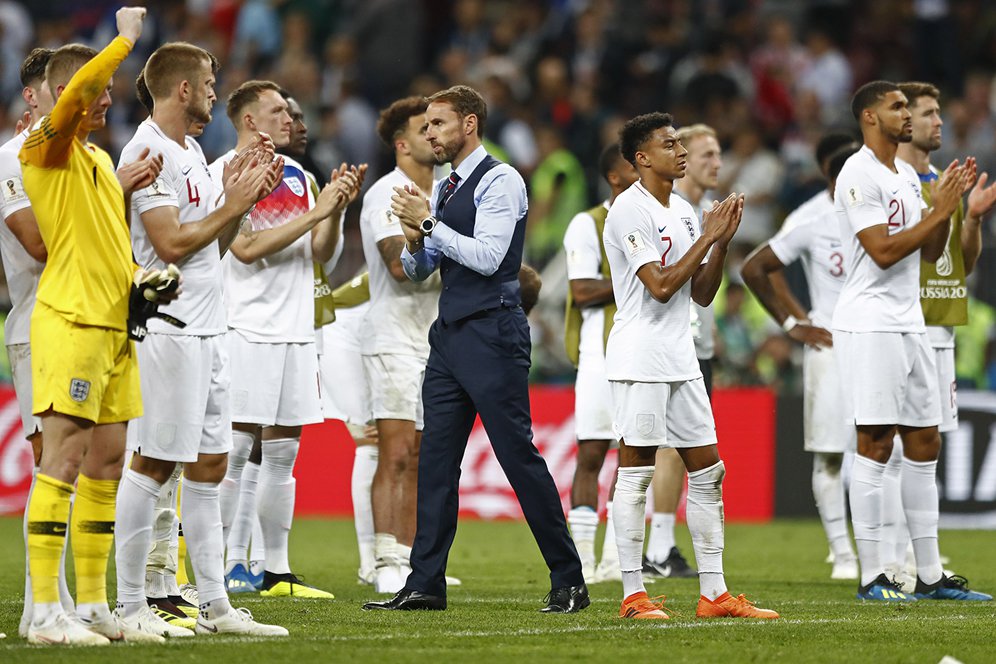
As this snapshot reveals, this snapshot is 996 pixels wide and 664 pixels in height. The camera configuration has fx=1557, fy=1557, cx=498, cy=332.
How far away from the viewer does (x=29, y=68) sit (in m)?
7.82

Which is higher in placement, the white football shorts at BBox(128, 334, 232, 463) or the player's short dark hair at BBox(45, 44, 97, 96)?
the player's short dark hair at BBox(45, 44, 97, 96)

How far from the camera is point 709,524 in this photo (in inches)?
315

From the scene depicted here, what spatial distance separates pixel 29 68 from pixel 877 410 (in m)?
5.17

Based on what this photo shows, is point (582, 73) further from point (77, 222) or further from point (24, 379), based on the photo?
point (77, 222)

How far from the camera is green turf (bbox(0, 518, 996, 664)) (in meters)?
6.56

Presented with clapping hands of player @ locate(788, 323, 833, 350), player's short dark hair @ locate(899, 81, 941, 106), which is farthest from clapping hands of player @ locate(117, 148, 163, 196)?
clapping hands of player @ locate(788, 323, 833, 350)

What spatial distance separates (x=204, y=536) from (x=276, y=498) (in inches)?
99.9

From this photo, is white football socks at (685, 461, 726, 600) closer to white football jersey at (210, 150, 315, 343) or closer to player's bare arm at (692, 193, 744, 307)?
player's bare arm at (692, 193, 744, 307)

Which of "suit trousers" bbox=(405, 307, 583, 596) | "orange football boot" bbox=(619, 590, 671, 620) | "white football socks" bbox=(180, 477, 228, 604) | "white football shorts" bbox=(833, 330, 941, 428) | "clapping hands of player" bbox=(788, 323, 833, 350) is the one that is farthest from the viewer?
"clapping hands of player" bbox=(788, 323, 833, 350)

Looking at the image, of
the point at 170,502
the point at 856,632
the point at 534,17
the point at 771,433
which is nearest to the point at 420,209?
the point at 170,502

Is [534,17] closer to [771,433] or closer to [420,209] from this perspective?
[771,433]

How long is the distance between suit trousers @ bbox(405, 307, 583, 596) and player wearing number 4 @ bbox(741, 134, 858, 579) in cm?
338

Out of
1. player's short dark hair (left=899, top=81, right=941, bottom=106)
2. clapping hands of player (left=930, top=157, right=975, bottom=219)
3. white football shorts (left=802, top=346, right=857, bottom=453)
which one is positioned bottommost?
white football shorts (left=802, top=346, right=857, bottom=453)

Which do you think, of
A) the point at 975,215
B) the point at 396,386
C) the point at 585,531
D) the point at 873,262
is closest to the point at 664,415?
the point at 873,262
